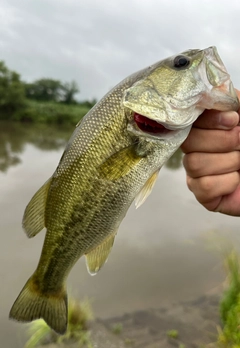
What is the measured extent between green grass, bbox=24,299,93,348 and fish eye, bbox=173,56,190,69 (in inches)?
201

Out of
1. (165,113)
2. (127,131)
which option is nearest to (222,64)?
(165,113)

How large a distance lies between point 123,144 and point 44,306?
154cm

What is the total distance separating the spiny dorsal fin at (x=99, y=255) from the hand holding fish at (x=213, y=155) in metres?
0.80

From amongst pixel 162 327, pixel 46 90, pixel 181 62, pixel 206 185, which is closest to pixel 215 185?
pixel 206 185

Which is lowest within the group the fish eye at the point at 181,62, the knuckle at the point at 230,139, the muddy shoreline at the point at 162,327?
the muddy shoreline at the point at 162,327

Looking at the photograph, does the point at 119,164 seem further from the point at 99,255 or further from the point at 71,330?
the point at 71,330

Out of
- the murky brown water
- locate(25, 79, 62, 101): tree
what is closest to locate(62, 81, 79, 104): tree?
locate(25, 79, 62, 101): tree

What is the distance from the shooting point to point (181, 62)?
6.63 feet

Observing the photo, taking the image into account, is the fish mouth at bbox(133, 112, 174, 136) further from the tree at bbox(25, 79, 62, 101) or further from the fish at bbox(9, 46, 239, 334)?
the tree at bbox(25, 79, 62, 101)

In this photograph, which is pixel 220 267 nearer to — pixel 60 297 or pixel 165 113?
pixel 60 297

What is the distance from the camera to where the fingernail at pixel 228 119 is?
2.04 m

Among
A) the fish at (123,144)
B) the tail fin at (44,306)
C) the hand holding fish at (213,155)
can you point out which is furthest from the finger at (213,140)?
the tail fin at (44,306)

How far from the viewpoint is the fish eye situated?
200 cm

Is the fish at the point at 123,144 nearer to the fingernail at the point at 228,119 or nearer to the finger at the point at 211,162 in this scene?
the fingernail at the point at 228,119
